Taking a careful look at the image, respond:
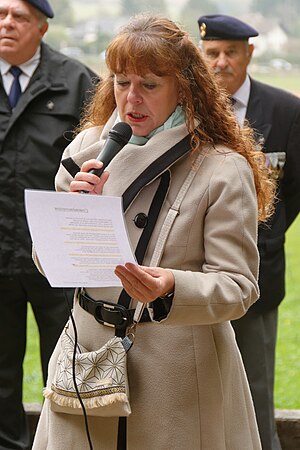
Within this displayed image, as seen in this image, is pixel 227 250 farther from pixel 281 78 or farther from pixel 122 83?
pixel 281 78

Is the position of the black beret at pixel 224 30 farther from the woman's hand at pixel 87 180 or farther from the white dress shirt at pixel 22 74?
the woman's hand at pixel 87 180

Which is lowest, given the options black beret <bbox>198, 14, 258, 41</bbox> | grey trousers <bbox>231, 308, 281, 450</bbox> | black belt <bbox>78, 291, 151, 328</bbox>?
grey trousers <bbox>231, 308, 281, 450</bbox>

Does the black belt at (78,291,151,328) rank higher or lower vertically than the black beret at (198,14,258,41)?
higher

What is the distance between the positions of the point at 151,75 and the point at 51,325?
88.8 inches

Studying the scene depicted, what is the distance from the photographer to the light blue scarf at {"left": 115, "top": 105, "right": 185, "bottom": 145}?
3057mm

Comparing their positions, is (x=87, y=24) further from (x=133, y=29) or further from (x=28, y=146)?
(x=133, y=29)

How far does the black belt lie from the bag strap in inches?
0.8

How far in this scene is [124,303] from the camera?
2986 millimetres

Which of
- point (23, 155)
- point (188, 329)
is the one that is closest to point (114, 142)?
point (188, 329)

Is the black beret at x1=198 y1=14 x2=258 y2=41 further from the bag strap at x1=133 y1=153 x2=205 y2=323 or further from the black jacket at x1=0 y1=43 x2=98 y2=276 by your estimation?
the bag strap at x1=133 y1=153 x2=205 y2=323

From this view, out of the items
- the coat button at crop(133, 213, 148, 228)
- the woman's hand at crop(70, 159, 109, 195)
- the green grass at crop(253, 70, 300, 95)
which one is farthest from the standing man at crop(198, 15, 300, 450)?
the green grass at crop(253, 70, 300, 95)

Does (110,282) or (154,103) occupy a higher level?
(154,103)

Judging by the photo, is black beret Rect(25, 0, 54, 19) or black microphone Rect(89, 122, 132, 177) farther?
black beret Rect(25, 0, 54, 19)

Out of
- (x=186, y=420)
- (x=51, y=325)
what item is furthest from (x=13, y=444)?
(x=186, y=420)
